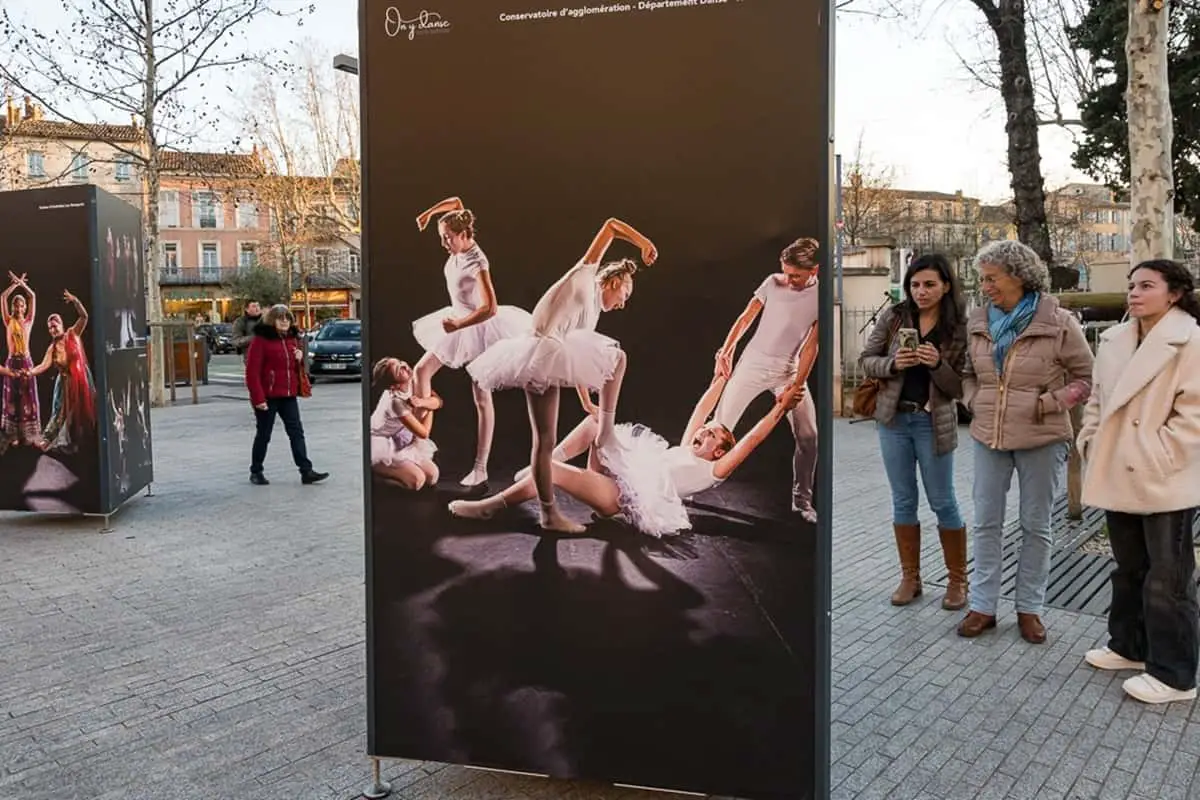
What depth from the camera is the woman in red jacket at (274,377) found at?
9234mm

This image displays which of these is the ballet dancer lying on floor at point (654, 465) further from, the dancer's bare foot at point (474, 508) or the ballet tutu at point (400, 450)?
the ballet tutu at point (400, 450)

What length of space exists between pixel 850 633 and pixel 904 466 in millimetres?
950

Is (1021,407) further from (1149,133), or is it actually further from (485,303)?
(1149,133)

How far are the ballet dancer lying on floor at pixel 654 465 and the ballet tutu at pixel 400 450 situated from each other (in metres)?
0.31

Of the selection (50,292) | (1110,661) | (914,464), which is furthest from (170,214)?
(1110,661)

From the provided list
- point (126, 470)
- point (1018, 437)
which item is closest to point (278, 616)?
point (126, 470)

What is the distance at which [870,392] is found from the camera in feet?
16.4

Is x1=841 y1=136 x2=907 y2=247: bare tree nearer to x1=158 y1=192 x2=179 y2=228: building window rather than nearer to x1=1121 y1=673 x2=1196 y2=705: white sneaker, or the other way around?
x1=1121 y1=673 x2=1196 y2=705: white sneaker

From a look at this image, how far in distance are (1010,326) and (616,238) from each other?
275 cm

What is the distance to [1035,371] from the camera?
4.41 m

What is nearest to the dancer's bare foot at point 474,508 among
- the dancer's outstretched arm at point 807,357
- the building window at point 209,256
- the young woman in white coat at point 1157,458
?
the dancer's outstretched arm at point 807,357

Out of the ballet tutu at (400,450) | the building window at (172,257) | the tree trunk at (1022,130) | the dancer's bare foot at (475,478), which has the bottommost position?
the dancer's bare foot at (475,478)

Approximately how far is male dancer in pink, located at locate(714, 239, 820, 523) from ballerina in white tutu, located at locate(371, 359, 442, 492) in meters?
0.88

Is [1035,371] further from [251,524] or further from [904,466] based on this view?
[251,524]
